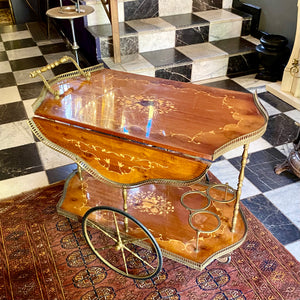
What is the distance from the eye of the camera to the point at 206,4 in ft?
13.4

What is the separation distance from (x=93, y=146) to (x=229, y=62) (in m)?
2.41

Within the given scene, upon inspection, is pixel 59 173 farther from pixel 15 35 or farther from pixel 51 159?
pixel 15 35

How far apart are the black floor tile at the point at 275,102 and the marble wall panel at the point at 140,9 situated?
142 centimetres

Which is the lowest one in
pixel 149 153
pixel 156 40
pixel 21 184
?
pixel 21 184

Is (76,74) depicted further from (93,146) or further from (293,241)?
(293,241)

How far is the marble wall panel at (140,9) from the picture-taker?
378 cm

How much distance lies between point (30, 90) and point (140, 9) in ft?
4.48

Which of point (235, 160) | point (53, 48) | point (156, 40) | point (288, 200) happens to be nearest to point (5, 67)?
point (53, 48)

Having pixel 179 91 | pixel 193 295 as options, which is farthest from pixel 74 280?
pixel 179 91

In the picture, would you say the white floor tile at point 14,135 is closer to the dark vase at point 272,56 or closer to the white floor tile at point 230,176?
the white floor tile at point 230,176

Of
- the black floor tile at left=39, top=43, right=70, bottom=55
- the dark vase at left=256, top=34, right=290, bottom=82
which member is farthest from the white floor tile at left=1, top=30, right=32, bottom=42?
the dark vase at left=256, top=34, right=290, bottom=82

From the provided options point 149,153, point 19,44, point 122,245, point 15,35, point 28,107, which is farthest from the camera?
point 15,35

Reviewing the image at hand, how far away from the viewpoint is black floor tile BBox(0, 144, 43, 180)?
2.60m

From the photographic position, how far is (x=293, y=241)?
2.08 metres
